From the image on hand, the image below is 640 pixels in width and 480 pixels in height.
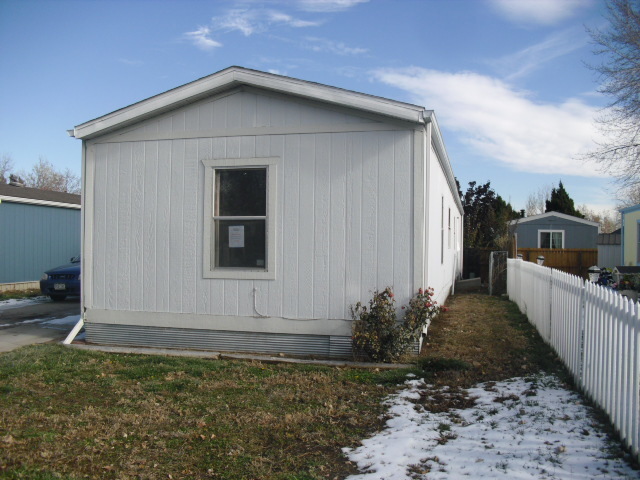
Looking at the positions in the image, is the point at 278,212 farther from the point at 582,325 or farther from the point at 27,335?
the point at 27,335

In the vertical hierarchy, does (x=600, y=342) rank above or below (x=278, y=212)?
below

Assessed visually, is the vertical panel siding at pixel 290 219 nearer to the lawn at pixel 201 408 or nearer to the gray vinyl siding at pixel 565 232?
the lawn at pixel 201 408

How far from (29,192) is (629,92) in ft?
63.2

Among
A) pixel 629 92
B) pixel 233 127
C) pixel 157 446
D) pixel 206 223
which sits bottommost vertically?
pixel 157 446

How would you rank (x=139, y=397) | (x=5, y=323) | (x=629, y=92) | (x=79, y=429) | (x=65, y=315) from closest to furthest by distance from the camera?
(x=79, y=429), (x=139, y=397), (x=5, y=323), (x=65, y=315), (x=629, y=92)

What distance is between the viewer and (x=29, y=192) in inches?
695

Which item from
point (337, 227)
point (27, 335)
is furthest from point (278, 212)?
point (27, 335)

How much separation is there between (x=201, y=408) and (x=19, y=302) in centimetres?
1057

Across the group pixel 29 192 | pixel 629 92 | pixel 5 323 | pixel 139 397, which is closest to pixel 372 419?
pixel 139 397

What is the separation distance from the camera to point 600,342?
14.4ft

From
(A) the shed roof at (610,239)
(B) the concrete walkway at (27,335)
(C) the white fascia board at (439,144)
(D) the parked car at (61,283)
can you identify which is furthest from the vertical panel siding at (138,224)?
(A) the shed roof at (610,239)

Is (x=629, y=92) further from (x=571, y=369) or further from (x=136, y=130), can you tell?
(x=136, y=130)

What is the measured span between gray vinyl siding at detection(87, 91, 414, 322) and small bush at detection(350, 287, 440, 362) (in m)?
0.20

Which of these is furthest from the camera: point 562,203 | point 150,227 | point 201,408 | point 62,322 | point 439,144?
point 562,203
